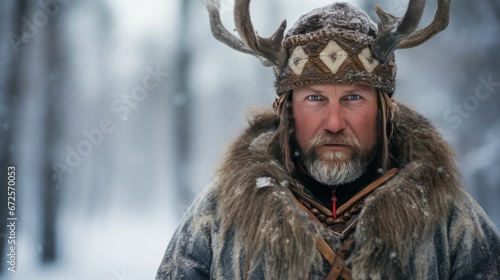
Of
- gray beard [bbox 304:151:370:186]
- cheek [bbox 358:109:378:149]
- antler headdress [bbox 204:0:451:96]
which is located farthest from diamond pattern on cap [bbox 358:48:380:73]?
gray beard [bbox 304:151:370:186]

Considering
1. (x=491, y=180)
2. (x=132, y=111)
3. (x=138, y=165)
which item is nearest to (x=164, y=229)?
(x=138, y=165)

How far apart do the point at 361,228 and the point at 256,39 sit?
0.66 m

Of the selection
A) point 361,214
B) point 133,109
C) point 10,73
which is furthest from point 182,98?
point 361,214

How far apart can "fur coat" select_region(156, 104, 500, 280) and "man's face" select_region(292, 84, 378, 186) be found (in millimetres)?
103

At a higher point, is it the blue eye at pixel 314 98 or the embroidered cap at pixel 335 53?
the embroidered cap at pixel 335 53

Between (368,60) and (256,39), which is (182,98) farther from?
(368,60)

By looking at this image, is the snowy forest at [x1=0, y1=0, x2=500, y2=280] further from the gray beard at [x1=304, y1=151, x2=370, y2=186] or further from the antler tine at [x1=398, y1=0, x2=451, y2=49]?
the gray beard at [x1=304, y1=151, x2=370, y2=186]

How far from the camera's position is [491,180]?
4293mm

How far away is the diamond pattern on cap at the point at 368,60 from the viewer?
6.18 ft

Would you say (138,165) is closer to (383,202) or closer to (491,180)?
(491,180)

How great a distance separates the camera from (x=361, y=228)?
1718mm

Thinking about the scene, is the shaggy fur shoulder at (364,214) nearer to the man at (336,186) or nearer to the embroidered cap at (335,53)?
the man at (336,186)

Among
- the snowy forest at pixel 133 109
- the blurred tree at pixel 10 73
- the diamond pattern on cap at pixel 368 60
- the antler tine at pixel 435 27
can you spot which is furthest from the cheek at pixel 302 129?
the blurred tree at pixel 10 73

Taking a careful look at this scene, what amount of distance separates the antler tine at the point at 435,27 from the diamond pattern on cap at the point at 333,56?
0.19 meters
